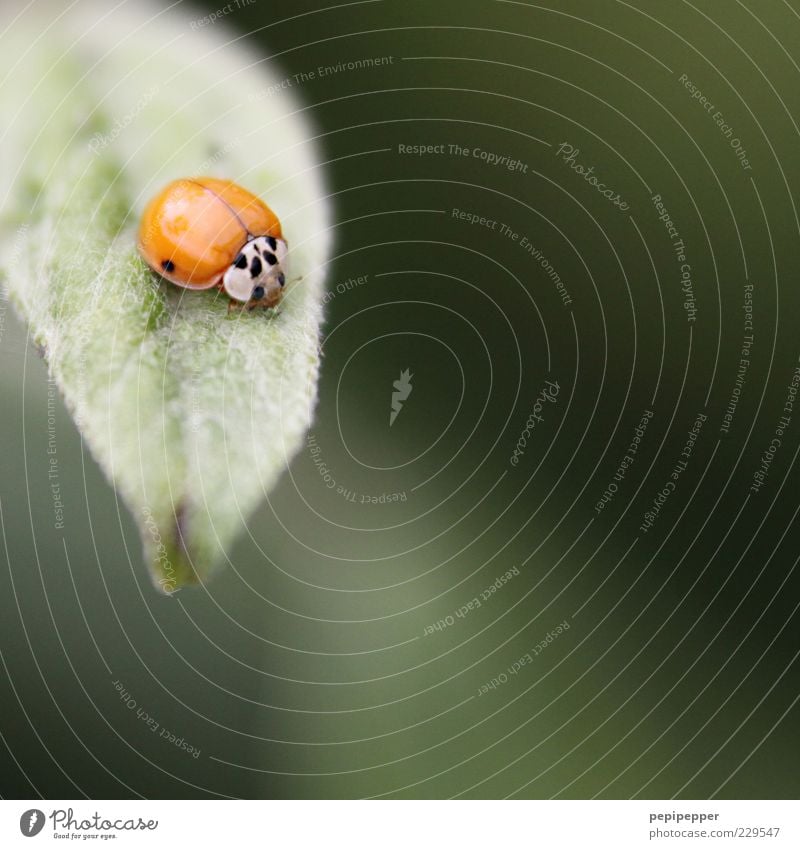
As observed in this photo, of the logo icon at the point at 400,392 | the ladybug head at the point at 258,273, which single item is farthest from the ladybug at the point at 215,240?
the logo icon at the point at 400,392

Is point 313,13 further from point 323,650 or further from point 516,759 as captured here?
point 516,759

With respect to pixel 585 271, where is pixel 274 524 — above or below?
below

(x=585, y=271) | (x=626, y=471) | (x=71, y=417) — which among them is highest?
(x=585, y=271)

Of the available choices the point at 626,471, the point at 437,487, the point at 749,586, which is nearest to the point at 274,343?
the point at 437,487
